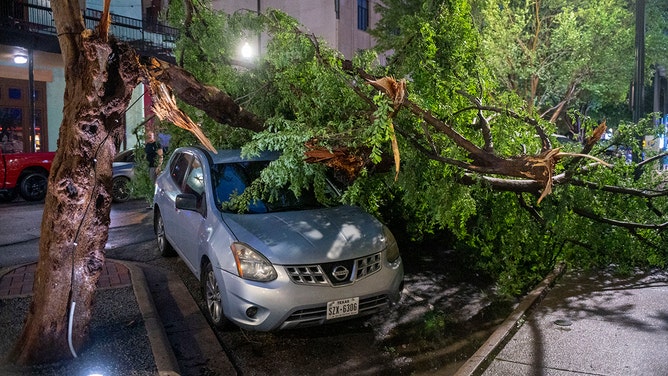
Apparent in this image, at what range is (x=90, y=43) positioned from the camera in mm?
4320

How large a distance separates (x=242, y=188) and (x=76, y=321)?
218cm

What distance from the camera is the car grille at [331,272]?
4.89 m

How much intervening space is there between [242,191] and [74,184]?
195cm

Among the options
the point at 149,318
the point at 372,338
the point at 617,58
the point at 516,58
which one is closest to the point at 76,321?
the point at 149,318

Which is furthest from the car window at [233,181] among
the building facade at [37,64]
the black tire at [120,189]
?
the building facade at [37,64]

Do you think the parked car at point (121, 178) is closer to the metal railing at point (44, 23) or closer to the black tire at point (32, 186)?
the black tire at point (32, 186)

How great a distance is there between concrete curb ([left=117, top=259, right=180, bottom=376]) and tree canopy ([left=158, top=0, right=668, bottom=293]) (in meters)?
1.56

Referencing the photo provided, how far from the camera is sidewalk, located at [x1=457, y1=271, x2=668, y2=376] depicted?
4.64m

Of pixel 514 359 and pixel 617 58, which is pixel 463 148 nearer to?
pixel 514 359

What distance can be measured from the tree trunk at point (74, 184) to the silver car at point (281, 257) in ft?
4.07

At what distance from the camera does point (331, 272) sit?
4984 mm

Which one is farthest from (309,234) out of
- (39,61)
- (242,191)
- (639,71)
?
(39,61)

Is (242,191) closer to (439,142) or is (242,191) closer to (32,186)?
(439,142)

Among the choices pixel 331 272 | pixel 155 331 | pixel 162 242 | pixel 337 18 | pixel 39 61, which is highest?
pixel 337 18
